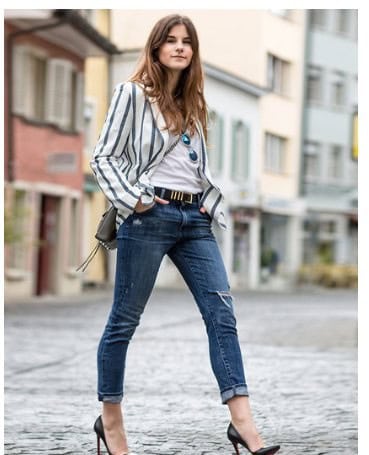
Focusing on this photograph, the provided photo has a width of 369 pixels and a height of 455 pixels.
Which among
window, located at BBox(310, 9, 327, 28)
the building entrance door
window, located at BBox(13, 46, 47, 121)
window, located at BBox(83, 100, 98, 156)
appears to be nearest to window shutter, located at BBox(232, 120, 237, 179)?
window, located at BBox(310, 9, 327, 28)

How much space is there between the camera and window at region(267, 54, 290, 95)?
46.8 m

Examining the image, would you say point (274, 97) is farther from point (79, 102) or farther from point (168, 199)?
point (168, 199)

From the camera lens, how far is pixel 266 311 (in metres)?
20.9

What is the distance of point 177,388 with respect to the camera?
801 cm

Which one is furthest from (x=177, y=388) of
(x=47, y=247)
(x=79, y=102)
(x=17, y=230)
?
(x=79, y=102)

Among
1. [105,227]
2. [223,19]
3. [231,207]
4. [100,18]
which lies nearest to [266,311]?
[100,18]

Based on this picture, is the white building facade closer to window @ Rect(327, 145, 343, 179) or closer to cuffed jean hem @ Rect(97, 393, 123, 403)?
window @ Rect(327, 145, 343, 179)

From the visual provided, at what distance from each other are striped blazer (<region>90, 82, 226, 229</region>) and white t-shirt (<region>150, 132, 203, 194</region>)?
0.08 feet

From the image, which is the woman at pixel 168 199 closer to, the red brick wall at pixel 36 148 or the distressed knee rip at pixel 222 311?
the distressed knee rip at pixel 222 311

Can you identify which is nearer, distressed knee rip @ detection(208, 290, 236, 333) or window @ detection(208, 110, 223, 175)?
distressed knee rip @ detection(208, 290, 236, 333)

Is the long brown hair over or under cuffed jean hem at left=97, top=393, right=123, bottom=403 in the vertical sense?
over

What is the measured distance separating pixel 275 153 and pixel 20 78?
74.5 feet

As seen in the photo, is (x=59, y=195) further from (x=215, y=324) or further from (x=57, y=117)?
(x=215, y=324)

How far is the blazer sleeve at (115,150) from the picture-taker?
4562 mm
